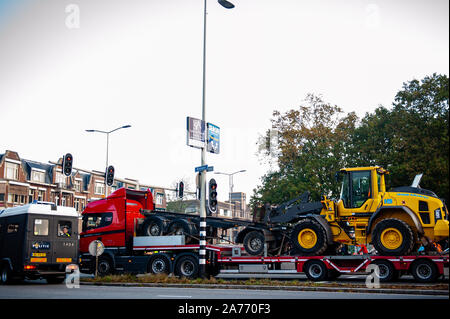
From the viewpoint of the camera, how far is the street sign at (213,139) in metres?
20.0

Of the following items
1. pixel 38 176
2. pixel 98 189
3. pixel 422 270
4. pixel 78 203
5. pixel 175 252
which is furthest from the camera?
pixel 98 189

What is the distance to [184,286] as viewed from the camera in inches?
670

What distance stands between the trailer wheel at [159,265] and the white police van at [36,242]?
3.09 meters

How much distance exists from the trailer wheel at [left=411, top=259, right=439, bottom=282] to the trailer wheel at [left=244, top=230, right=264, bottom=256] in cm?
571

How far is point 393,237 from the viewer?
16844mm

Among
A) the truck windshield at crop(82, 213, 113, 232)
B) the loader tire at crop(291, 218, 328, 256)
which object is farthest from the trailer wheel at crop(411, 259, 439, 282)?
the truck windshield at crop(82, 213, 113, 232)

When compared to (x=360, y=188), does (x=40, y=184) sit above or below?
above

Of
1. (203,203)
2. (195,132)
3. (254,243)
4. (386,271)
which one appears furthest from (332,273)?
(195,132)

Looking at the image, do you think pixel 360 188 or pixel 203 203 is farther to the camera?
pixel 203 203

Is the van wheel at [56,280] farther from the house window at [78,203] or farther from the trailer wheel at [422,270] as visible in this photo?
the house window at [78,203]

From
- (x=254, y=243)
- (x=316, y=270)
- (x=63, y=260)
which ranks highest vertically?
(x=254, y=243)

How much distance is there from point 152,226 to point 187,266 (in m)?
2.68

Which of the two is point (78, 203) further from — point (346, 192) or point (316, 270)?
point (346, 192)

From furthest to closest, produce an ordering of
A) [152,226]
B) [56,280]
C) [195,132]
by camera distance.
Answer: [152,226]
[56,280]
[195,132]
